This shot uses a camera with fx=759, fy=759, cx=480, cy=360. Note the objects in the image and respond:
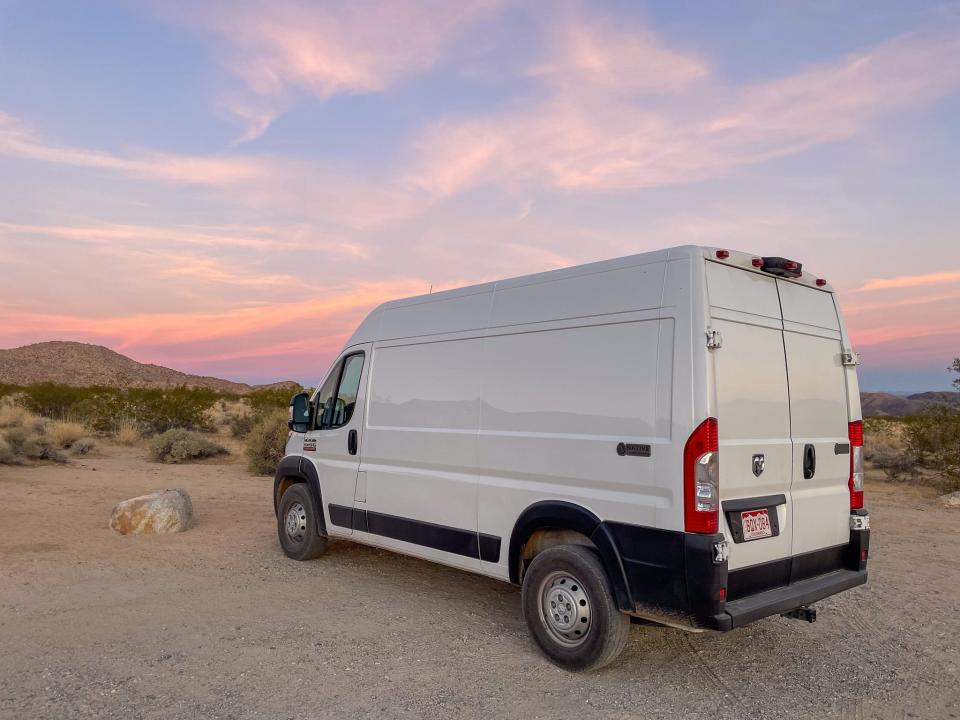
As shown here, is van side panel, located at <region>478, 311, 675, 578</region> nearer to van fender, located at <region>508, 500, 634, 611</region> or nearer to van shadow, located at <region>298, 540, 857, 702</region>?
van fender, located at <region>508, 500, 634, 611</region>

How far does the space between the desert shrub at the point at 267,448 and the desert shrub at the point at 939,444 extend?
43.1 feet

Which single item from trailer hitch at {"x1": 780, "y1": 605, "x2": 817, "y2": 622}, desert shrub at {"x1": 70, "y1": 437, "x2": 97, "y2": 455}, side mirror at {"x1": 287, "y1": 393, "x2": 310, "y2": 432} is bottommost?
trailer hitch at {"x1": 780, "y1": 605, "x2": 817, "y2": 622}

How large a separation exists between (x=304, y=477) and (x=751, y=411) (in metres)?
4.69

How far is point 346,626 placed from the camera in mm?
5762

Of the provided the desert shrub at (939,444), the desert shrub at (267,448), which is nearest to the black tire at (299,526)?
the desert shrub at (267,448)

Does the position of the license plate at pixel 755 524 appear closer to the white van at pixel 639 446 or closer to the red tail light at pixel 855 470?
the white van at pixel 639 446

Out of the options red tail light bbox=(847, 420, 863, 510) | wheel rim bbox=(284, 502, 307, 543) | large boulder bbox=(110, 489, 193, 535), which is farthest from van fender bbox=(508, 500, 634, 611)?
large boulder bbox=(110, 489, 193, 535)

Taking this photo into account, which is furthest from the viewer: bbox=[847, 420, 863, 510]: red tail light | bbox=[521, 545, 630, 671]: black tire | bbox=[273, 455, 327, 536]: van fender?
bbox=[273, 455, 327, 536]: van fender

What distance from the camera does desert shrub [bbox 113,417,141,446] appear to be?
21000 millimetres

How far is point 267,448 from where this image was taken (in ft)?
52.7

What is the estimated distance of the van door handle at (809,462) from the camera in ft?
16.4

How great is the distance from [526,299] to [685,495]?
6.44ft

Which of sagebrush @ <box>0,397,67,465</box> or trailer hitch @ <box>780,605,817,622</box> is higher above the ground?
sagebrush @ <box>0,397,67,465</box>

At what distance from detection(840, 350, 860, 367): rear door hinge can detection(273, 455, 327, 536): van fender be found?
15.8 feet
